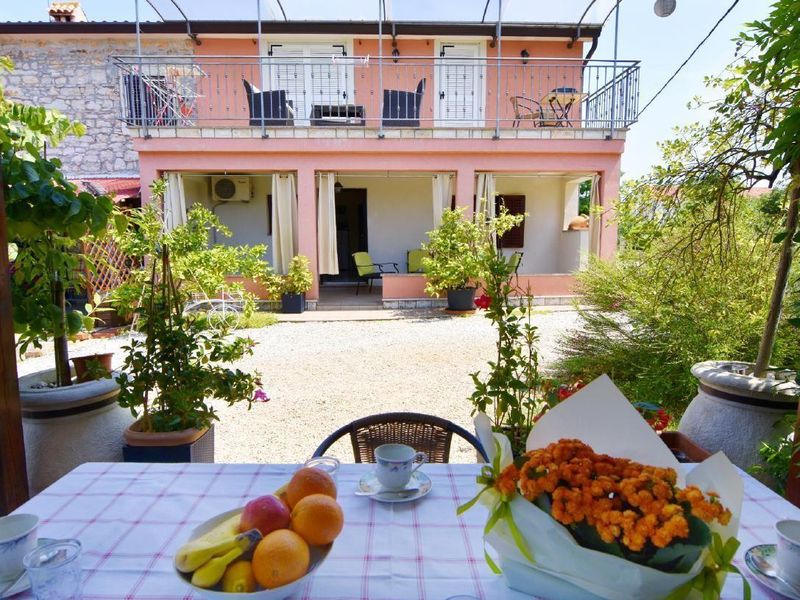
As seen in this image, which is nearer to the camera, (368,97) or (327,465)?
(327,465)

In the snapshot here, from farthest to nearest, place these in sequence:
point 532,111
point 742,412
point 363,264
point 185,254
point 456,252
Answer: point 363,264 → point 532,111 → point 456,252 → point 185,254 → point 742,412

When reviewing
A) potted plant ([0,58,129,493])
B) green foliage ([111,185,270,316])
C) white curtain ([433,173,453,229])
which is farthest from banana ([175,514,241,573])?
white curtain ([433,173,453,229])

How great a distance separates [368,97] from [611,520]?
35.1 feet

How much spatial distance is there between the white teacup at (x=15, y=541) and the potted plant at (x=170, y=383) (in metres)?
1.27

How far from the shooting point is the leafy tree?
1.88 m

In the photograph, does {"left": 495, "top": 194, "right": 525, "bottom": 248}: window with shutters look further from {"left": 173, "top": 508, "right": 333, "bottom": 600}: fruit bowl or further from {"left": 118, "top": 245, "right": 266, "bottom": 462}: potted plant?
{"left": 173, "top": 508, "right": 333, "bottom": 600}: fruit bowl

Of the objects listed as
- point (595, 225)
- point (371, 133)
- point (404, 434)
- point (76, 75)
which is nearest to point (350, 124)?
point (371, 133)

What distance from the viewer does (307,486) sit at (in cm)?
97

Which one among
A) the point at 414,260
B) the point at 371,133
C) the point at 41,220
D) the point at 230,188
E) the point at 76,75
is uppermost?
the point at 76,75

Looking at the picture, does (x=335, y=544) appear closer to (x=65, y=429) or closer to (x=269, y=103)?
(x=65, y=429)

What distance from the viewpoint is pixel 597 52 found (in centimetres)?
1036

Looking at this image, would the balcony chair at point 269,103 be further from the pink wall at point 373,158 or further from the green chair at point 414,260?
the green chair at point 414,260

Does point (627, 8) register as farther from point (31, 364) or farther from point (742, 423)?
point (31, 364)

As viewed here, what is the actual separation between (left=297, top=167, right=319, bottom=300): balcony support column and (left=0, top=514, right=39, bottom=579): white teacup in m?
7.54
